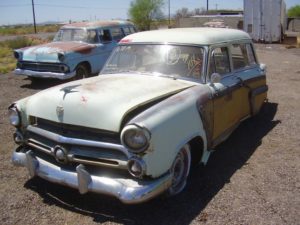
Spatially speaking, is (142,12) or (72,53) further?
(142,12)

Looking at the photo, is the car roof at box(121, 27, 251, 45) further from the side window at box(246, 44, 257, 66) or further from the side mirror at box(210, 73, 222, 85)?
the side window at box(246, 44, 257, 66)

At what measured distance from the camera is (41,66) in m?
9.63

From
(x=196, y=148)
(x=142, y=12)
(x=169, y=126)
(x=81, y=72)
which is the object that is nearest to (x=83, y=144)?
(x=169, y=126)

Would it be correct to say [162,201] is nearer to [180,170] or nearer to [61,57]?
[180,170]

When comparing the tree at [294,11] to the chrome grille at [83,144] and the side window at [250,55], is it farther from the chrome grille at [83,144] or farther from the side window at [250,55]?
the chrome grille at [83,144]

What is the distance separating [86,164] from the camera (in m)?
3.50

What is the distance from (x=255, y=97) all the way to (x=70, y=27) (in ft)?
21.6

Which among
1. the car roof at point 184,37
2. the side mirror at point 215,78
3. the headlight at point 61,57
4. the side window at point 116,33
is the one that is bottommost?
the side mirror at point 215,78

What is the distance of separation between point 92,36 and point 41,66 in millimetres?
1630

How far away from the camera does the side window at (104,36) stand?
10.5 meters

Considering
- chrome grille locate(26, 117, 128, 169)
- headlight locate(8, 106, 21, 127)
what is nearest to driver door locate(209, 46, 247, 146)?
chrome grille locate(26, 117, 128, 169)

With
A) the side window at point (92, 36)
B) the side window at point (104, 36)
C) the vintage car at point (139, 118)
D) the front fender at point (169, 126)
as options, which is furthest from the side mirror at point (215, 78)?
the side window at point (104, 36)

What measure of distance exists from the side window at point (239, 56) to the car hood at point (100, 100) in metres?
1.25

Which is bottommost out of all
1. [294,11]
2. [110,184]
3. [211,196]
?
[211,196]
